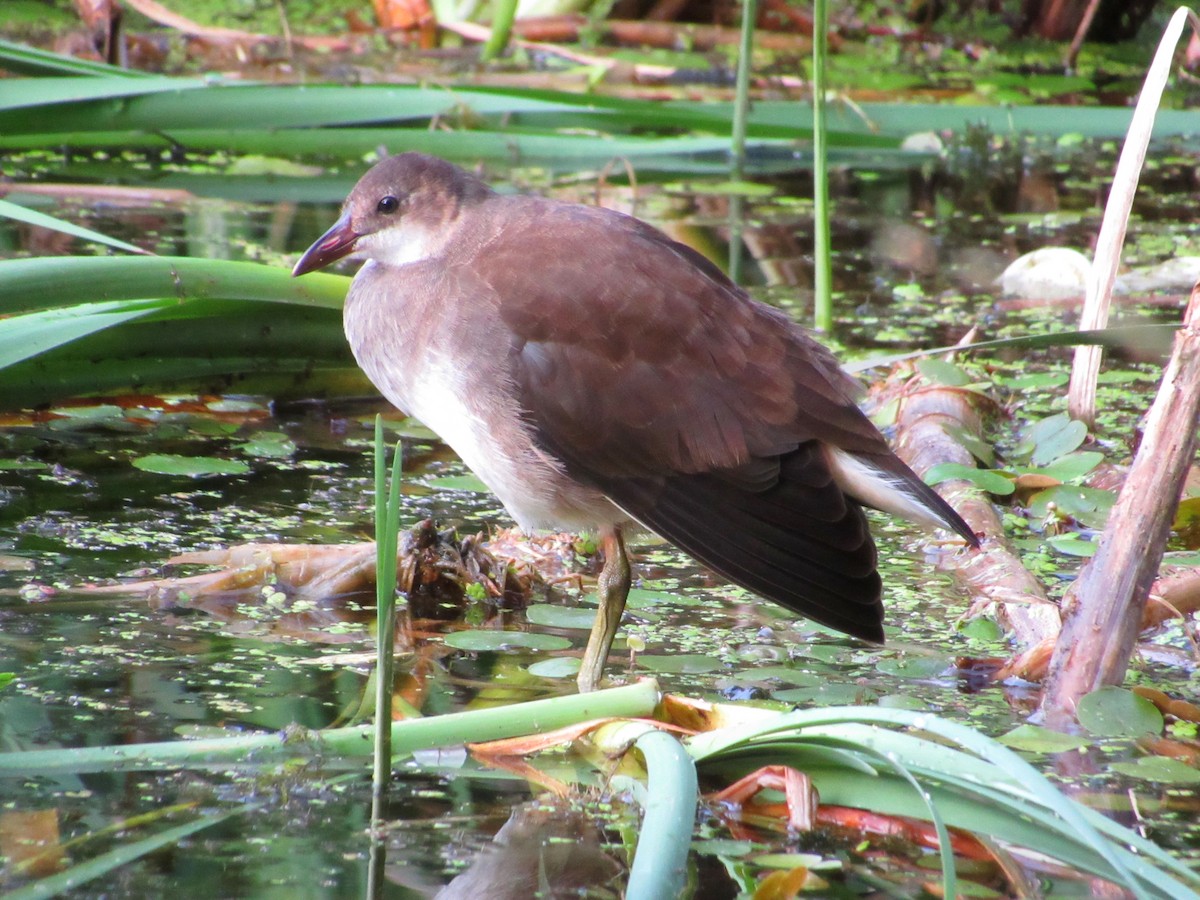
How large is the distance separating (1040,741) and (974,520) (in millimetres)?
947

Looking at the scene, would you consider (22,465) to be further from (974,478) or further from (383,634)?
(974,478)

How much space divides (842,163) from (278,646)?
4465 millimetres

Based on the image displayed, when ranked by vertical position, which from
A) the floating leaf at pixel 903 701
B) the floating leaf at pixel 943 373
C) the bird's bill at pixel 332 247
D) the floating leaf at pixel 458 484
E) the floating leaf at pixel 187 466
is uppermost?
the bird's bill at pixel 332 247

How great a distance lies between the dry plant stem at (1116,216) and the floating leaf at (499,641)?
1254 mm

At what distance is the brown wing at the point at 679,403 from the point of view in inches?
98.6

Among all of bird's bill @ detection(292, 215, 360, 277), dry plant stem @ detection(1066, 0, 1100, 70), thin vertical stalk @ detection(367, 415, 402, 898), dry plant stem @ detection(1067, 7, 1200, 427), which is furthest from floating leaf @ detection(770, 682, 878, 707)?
dry plant stem @ detection(1066, 0, 1100, 70)

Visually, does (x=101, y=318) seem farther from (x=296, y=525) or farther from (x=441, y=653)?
(x=441, y=653)

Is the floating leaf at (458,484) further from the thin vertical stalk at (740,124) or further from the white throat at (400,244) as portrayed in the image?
the thin vertical stalk at (740,124)

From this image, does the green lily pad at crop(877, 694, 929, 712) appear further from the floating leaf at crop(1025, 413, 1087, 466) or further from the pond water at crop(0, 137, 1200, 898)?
the floating leaf at crop(1025, 413, 1087, 466)

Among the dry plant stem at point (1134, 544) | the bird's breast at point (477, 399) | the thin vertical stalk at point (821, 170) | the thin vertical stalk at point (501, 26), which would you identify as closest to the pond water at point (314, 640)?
the dry plant stem at point (1134, 544)

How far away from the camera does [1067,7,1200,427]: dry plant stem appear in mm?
2629

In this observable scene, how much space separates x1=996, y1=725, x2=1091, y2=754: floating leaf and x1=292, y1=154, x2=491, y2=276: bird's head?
140 cm

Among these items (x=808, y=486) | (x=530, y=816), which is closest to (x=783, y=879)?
(x=530, y=816)

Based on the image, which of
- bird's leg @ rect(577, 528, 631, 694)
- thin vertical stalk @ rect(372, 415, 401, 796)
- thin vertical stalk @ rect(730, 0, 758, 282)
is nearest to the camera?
thin vertical stalk @ rect(372, 415, 401, 796)
